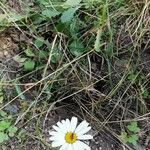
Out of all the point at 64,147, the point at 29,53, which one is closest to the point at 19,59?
the point at 29,53

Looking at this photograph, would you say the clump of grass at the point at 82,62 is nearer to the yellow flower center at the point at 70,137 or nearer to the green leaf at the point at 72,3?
the green leaf at the point at 72,3

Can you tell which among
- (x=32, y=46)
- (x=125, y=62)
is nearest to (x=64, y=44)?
(x=32, y=46)

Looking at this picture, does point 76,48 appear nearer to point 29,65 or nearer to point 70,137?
point 29,65

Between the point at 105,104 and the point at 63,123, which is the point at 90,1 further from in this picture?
the point at 63,123

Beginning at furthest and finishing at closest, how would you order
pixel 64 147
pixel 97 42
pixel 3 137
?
1. pixel 97 42
2. pixel 3 137
3. pixel 64 147

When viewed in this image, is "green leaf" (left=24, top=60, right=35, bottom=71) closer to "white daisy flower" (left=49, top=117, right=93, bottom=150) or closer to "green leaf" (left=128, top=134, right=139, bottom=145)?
"white daisy flower" (left=49, top=117, right=93, bottom=150)

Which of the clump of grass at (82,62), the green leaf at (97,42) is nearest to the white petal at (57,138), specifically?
the clump of grass at (82,62)

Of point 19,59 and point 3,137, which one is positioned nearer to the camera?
point 3,137

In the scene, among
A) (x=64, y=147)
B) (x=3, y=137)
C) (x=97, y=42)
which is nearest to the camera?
(x=64, y=147)

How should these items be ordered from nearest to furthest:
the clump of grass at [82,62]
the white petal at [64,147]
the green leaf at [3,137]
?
the white petal at [64,147], the green leaf at [3,137], the clump of grass at [82,62]

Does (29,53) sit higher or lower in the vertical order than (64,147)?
higher
